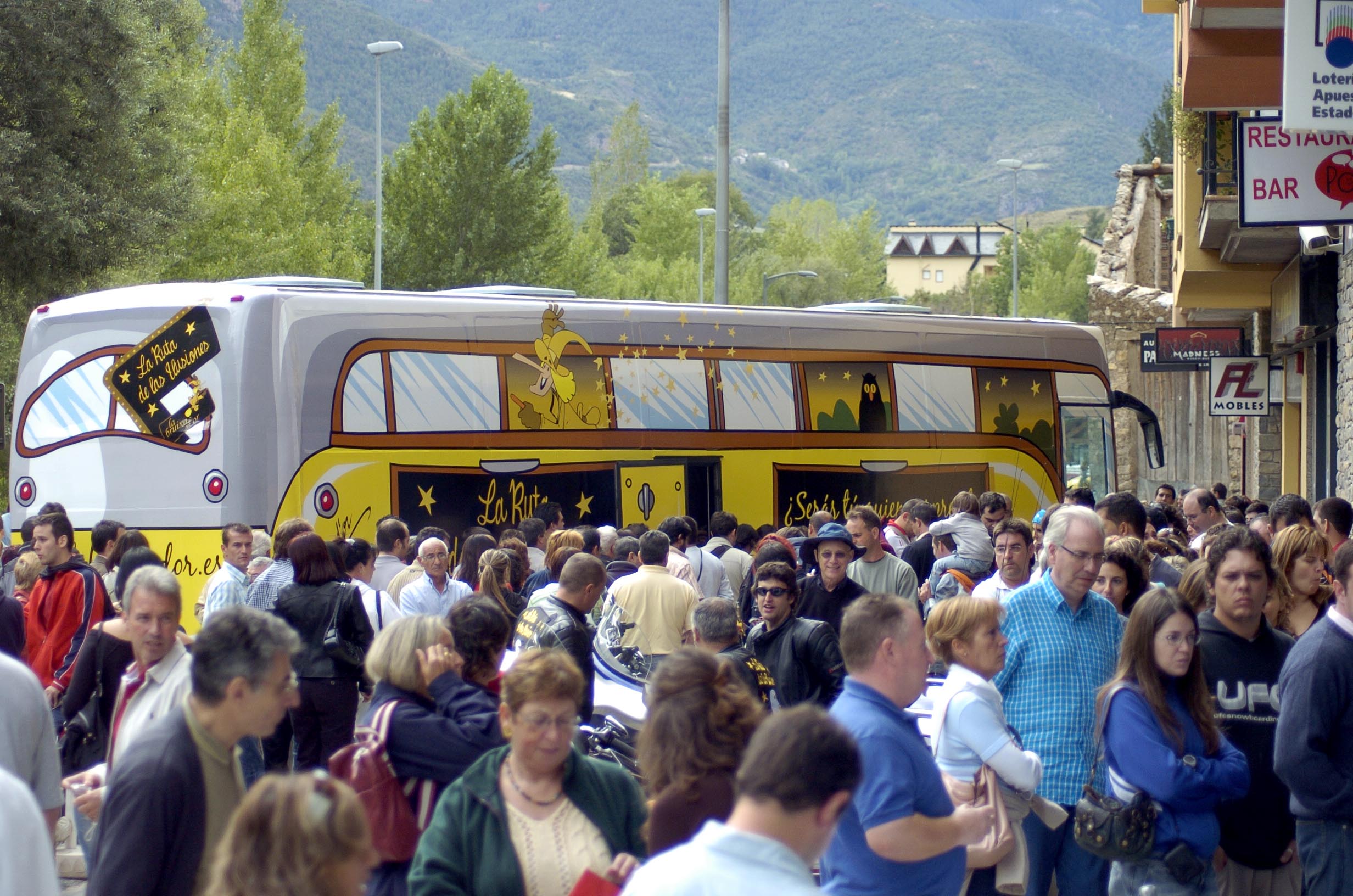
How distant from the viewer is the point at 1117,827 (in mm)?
4762

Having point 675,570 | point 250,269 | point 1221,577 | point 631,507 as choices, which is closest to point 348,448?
point 631,507

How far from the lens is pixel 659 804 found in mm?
3592

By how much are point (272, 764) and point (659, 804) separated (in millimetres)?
5424

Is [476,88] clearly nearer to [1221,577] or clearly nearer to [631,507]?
[631,507]

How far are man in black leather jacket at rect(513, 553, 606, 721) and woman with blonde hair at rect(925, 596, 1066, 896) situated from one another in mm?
2151

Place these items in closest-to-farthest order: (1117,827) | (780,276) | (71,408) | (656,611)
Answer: (1117,827), (656,611), (71,408), (780,276)

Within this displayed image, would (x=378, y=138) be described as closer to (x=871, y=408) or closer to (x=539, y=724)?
(x=871, y=408)

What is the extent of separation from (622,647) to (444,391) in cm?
628

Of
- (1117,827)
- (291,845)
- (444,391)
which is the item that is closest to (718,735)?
(291,845)

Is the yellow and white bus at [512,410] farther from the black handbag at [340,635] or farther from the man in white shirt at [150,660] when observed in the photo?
the man in white shirt at [150,660]

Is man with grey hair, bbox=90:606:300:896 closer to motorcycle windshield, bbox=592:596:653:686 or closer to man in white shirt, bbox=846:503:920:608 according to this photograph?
motorcycle windshield, bbox=592:596:653:686

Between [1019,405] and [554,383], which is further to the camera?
[1019,405]

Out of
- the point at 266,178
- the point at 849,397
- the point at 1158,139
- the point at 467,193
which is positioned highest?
the point at 1158,139

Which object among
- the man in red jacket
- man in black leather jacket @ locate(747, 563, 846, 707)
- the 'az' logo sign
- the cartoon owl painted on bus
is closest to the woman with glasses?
man in black leather jacket @ locate(747, 563, 846, 707)
